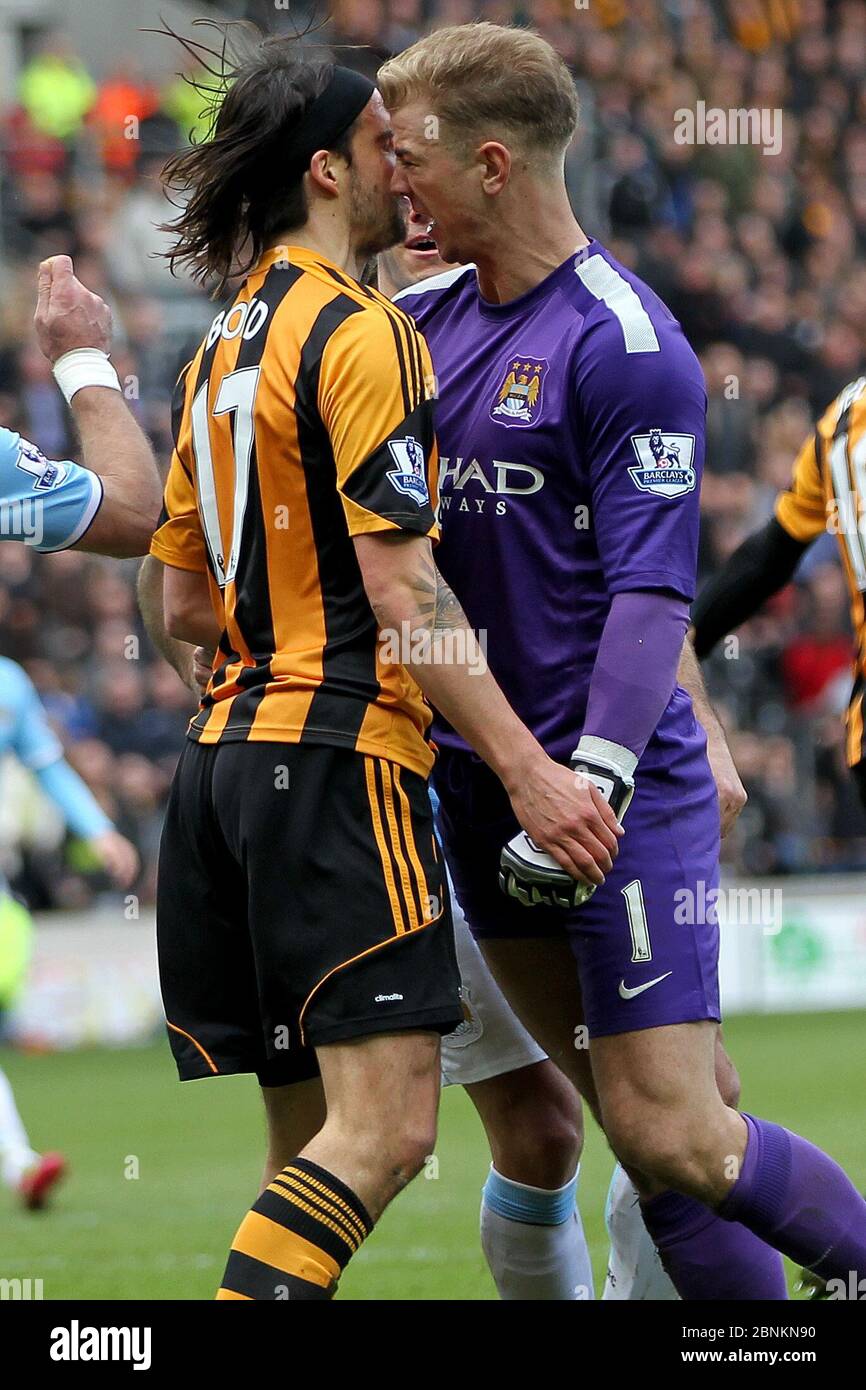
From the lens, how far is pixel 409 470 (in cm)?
315

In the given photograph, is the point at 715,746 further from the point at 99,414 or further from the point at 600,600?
the point at 99,414

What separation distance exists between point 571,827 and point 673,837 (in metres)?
0.37

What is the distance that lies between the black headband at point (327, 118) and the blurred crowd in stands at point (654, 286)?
8635 mm

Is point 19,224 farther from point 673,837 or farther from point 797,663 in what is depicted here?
point 673,837

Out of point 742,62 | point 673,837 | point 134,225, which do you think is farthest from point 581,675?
A: point 742,62

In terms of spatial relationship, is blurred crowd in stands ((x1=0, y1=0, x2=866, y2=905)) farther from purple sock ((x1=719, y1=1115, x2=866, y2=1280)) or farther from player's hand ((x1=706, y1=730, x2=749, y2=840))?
purple sock ((x1=719, y1=1115, x2=866, y2=1280))

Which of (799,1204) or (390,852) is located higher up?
(390,852)

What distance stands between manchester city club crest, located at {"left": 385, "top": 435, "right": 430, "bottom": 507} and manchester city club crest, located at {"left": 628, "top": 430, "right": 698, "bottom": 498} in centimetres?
42

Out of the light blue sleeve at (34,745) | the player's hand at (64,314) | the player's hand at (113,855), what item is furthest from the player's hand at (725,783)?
the light blue sleeve at (34,745)

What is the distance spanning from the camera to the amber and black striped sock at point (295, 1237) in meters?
3.04

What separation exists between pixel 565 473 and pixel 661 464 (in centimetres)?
20

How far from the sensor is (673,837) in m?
3.55

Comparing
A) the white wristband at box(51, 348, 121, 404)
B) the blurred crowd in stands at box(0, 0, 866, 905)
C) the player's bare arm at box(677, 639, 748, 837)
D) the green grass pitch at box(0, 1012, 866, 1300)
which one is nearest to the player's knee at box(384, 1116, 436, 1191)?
the player's bare arm at box(677, 639, 748, 837)

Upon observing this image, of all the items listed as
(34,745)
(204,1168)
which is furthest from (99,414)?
(34,745)
